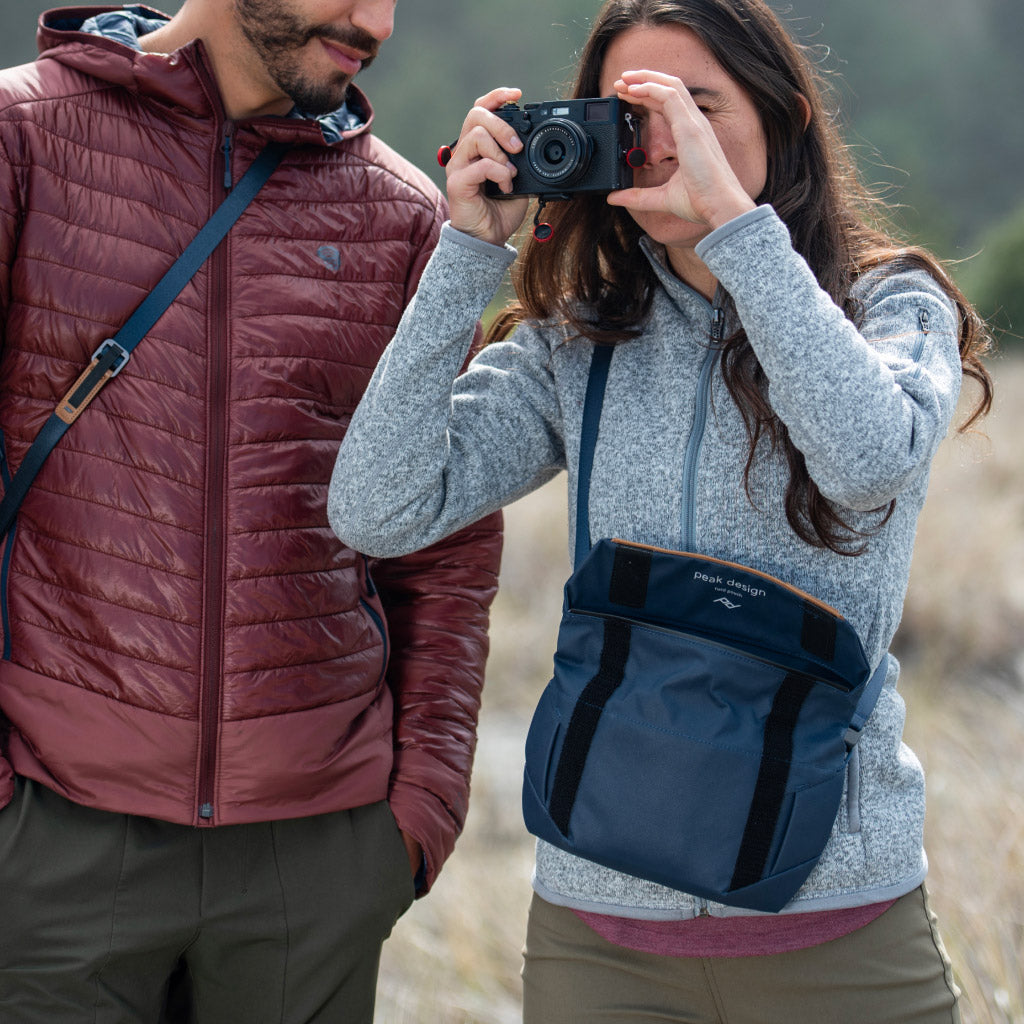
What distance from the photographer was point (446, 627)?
6.44 ft

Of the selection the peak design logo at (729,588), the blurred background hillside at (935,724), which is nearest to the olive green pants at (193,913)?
the peak design logo at (729,588)

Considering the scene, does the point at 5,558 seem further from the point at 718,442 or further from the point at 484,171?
the point at 718,442

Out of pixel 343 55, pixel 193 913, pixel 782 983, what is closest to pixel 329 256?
pixel 343 55

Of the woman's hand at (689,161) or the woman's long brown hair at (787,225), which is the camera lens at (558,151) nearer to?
the woman's hand at (689,161)

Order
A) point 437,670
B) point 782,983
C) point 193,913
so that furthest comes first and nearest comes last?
point 437,670, point 193,913, point 782,983

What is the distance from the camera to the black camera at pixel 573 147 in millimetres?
1521

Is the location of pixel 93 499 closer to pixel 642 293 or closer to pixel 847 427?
pixel 642 293

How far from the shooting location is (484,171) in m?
1.56

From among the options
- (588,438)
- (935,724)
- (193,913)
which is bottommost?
(935,724)

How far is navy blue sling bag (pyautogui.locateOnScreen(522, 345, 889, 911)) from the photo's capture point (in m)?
1.37

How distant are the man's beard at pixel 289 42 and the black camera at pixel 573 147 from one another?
32 centimetres

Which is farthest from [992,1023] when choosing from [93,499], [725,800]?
[93,499]

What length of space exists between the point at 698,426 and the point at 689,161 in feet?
1.09

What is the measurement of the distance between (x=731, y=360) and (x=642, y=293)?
0.20 metres
